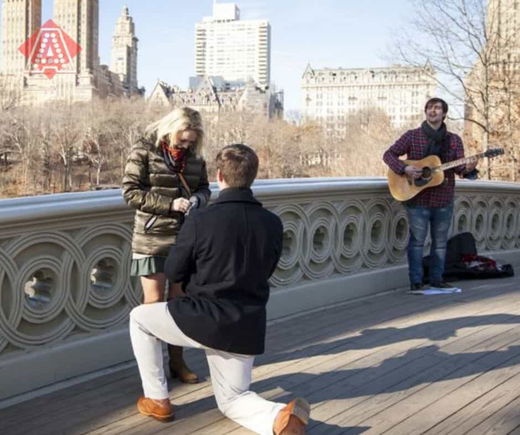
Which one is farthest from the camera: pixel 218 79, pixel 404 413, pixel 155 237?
pixel 218 79

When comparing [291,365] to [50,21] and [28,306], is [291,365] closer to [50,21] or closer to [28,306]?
[28,306]

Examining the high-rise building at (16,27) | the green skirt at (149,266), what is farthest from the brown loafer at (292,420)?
the high-rise building at (16,27)

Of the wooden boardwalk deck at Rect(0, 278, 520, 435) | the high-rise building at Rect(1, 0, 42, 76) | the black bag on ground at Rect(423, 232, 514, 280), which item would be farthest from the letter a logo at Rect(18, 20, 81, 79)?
the wooden boardwalk deck at Rect(0, 278, 520, 435)

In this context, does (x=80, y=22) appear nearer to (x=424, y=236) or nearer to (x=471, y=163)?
(x=424, y=236)

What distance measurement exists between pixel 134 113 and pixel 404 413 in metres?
89.5

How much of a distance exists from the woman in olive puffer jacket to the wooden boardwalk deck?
1.70 feet

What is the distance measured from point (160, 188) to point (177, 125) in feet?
1.19

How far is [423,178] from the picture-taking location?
6.91 metres

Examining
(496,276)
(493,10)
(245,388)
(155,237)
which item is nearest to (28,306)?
(155,237)

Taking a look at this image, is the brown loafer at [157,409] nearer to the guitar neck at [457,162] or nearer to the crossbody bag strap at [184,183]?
the crossbody bag strap at [184,183]

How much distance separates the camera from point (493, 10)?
15406mm

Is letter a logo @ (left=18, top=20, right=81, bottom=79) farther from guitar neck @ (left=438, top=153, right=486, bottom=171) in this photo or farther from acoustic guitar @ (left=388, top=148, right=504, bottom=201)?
guitar neck @ (left=438, top=153, right=486, bottom=171)

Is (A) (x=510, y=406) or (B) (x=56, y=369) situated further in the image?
(B) (x=56, y=369)

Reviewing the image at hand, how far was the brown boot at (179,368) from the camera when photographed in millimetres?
4160
